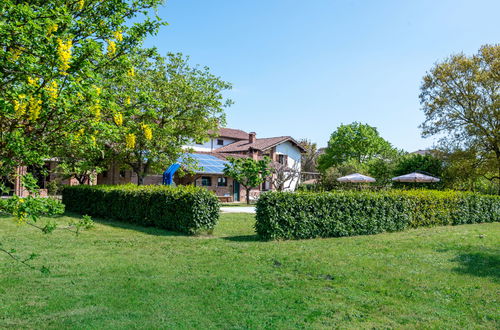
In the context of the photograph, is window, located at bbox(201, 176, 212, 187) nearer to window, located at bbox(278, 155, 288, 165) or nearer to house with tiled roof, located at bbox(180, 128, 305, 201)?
house with tiled roof, located at bbox(180, 128, 305, 201)

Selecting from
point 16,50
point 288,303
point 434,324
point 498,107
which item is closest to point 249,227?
point 288,303

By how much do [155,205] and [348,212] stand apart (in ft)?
23.9

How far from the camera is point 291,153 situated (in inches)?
1913

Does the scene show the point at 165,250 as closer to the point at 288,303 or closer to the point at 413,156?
the point at 288,303

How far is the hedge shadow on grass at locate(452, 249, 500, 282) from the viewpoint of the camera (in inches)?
321

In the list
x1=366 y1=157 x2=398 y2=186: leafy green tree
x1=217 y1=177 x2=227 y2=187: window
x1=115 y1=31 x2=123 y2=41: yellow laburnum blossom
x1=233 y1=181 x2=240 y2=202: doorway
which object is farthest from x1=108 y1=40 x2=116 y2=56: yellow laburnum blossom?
x1=366 y1=157 x2=398 y2=186: leafy green tree

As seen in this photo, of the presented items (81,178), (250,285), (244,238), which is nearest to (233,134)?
(81,178)

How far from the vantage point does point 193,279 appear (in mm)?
7359

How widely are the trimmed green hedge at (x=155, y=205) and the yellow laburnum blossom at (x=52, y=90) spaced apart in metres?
9.50

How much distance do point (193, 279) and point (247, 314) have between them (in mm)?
2105

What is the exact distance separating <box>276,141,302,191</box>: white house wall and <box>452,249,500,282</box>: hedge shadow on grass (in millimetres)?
35806

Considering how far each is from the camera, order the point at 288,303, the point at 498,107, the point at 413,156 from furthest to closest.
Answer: the point at 413,156 < the point at 498,107 < the point at 288,303

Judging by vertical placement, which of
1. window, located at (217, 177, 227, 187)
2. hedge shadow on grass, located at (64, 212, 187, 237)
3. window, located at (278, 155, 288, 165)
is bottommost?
hedge shadow on grass, located at (64, 212, 187, 237)

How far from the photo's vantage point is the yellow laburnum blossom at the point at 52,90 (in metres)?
4.08
